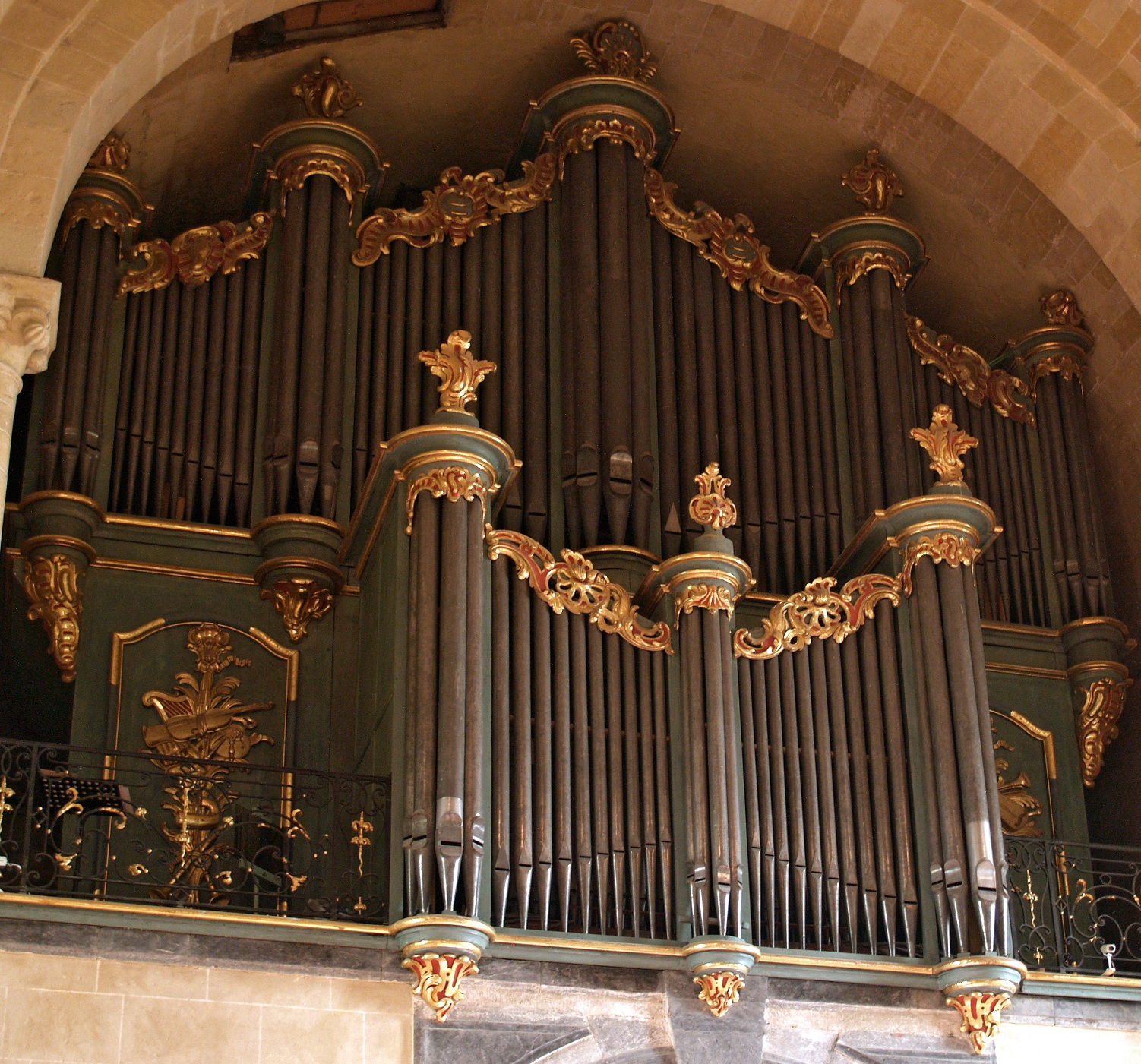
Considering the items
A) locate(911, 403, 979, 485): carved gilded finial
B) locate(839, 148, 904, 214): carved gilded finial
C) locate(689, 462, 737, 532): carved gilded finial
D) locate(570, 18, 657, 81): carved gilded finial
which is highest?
locate(570, 18, 657, 81): carved gilded finial

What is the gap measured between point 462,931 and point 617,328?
478 cm

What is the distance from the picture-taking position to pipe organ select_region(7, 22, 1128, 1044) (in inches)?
418

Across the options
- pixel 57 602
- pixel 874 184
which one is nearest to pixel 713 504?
pixel 57 602

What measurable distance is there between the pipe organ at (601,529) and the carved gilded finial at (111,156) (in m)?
0.03

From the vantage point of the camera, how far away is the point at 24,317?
10789 millimetres

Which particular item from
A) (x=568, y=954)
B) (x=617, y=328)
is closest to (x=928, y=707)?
(x=568, y=954)

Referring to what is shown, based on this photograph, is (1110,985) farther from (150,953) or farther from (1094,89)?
(1094,89)

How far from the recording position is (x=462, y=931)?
9.79m

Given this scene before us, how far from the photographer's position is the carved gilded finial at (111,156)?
13062 mm

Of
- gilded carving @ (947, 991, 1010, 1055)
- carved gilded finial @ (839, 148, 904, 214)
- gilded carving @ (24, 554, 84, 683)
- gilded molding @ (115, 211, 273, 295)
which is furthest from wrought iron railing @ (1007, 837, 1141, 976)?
gilded molding @ (115, 211, 273, 295)

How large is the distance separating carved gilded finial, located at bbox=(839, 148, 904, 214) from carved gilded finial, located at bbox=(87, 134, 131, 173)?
194 inches

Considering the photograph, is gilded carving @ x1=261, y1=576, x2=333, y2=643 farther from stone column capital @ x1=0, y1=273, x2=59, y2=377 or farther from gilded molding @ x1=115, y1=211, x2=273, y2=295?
gilded molding @ x1=115, y1=211, x2=273, y2=295

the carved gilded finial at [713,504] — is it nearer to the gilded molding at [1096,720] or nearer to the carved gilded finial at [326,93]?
the gilded molding at [1096,720]

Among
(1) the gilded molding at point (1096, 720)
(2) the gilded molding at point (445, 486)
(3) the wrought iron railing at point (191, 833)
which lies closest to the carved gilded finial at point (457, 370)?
(2) the gilded molding at point (445, 486)
